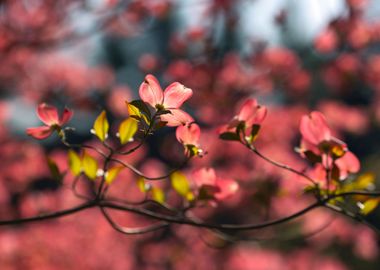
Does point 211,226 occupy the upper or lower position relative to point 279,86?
upper

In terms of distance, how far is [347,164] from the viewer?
3.24ft

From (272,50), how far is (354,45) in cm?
58

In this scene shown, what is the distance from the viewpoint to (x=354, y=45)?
3.21 meters

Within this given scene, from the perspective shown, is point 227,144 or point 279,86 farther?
point 227,144

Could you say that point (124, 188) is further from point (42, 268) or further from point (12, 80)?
point (12, 80)

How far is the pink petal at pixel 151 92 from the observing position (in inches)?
30.5

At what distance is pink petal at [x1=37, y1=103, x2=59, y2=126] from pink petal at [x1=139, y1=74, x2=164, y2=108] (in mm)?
238

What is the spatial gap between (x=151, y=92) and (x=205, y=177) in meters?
0.34

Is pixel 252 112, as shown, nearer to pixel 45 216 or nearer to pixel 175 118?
pixel 175 118

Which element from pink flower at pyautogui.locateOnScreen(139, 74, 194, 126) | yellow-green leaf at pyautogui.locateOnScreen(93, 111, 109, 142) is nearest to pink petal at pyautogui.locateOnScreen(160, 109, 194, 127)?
pink flower at pyautogui.locateOnScreen(139, 74, 194, 126)

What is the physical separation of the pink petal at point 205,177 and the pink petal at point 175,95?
1.00 feet

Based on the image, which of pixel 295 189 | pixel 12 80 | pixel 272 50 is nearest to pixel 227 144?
pixel 295 189

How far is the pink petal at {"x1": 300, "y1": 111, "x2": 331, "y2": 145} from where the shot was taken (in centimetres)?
90

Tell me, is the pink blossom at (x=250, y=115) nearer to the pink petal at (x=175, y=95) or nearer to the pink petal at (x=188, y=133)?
the pink petal at (x=188, y=133)
